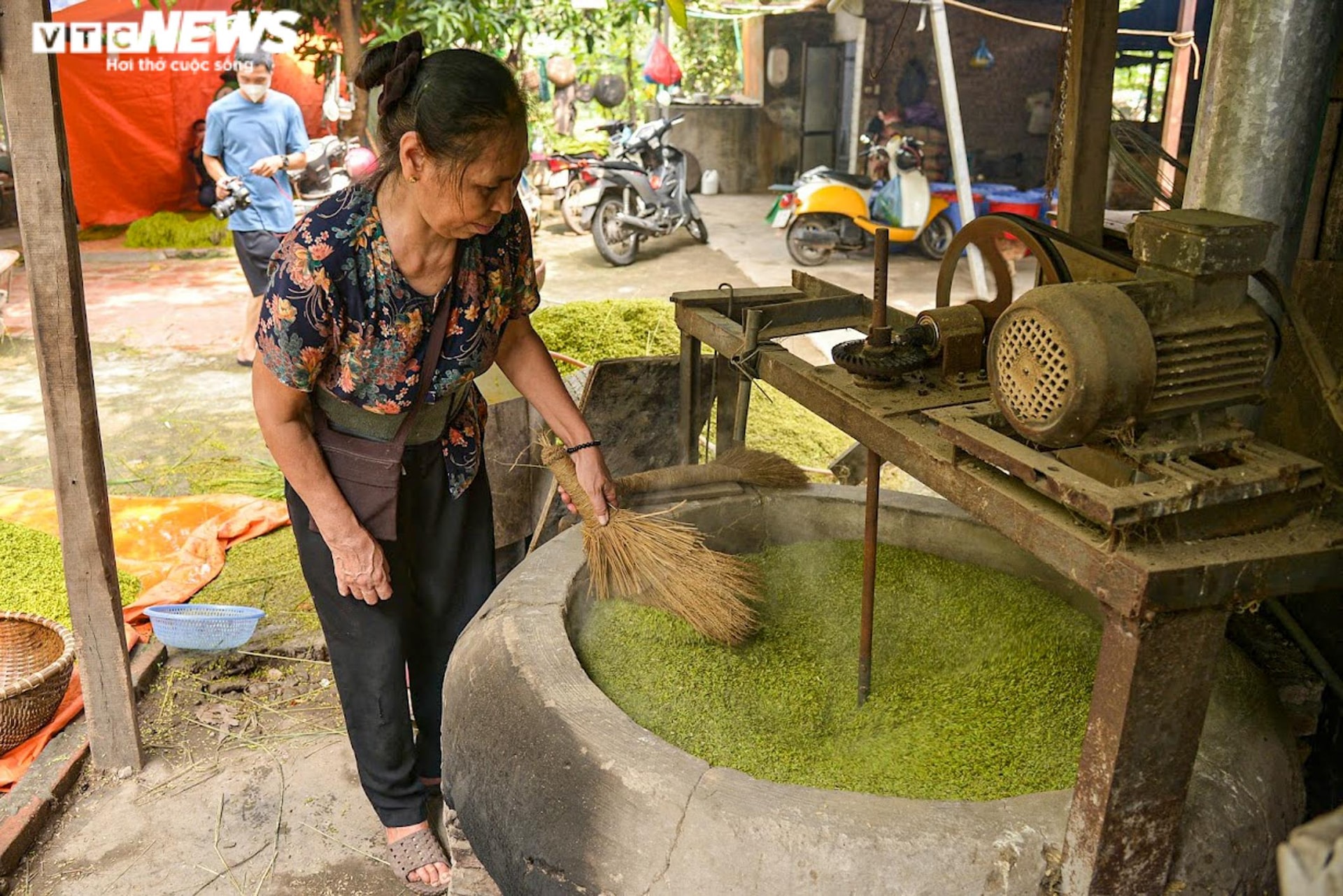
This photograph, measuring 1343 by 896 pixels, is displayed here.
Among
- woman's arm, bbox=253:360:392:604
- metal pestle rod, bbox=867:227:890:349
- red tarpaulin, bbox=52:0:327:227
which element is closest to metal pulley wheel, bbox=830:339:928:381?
metal pestle rod, bbox=867:227:890:349

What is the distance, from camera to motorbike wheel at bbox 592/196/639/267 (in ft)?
30.5

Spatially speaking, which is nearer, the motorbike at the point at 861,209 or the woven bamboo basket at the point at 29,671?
the woven bamboo basket at the point at 29,671

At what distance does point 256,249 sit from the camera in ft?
18.6

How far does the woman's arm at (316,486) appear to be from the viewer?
1.91 meters

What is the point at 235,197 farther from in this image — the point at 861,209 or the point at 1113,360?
the point at 861,209

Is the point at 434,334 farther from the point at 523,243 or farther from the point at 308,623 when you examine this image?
the point at 308,623

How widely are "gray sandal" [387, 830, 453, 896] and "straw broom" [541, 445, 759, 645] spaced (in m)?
0.78

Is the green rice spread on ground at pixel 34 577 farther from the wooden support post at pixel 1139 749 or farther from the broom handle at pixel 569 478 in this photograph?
the wooden support post at pixel 1139 749

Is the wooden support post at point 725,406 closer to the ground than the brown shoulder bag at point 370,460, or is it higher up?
closer to the ground

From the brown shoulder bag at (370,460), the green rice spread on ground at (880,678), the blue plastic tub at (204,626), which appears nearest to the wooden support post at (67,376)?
the blue plastic tub at (204,626)

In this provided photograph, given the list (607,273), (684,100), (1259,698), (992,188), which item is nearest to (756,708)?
(1259,698)

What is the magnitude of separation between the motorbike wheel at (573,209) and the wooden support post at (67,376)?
8167 mm

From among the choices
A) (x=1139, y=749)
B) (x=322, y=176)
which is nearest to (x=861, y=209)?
(x=322, y=176)

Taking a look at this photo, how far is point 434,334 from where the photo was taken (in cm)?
201
